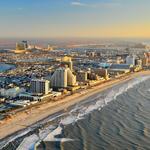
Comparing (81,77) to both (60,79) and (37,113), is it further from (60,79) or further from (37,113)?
(37,113)

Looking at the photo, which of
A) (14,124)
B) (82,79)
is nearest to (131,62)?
(82,79)

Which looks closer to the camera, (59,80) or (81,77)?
(59,80)

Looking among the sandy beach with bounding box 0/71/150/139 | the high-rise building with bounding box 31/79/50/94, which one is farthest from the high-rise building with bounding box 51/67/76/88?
the high-rise building with bounding box 31/79/50/94

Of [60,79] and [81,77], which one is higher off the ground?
[60,79]

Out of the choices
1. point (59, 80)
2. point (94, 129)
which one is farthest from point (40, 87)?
point (94, 129)

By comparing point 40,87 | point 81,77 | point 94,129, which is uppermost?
point 40,87

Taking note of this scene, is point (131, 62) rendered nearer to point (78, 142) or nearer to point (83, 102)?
point (83, 102)

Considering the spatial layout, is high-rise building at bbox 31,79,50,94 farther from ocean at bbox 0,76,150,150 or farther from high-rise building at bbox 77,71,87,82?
high-rise building at bbox 77,71,87,82

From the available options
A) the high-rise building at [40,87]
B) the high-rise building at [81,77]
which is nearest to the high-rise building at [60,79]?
the high-rise building at [40,87]

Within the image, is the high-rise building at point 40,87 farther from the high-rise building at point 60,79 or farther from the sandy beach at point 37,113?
the high-rise building at point 60,79

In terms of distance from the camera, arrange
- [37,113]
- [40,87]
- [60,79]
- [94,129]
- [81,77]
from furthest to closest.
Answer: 1. [81,77]
2. [60,79]
3. [40,87]
4. [37,113]
5. [94,129]

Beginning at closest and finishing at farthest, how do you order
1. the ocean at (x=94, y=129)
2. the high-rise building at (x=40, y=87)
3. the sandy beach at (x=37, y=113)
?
the ocean at (x=94, y=129) < the sandy beach at (x=37, y=113) < the high-rise building at (x=40, y=87)
